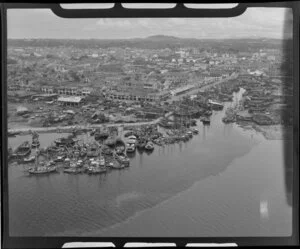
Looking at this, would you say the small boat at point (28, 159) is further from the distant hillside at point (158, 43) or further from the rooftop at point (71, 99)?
the distant hillside at point (158, 43)

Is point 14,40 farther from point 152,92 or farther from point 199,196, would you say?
point 199,196

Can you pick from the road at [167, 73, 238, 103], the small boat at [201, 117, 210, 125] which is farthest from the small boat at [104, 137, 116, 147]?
the small boat at [201, 117, 210, 125]

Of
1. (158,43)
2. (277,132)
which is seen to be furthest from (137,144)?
(277,132)

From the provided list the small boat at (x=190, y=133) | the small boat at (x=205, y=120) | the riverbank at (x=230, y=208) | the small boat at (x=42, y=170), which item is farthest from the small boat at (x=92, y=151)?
the small boat at (x=205, y=120)

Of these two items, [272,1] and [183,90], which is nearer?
[272,1]

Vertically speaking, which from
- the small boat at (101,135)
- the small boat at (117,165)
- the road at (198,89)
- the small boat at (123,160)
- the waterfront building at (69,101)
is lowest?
the small boat at (117,165)

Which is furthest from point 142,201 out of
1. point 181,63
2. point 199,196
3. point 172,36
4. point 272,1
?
point 272,1

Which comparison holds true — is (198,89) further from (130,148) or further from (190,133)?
(130,148)

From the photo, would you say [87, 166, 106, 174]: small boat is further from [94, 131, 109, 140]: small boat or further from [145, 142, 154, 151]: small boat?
[145, 142, 154, 151]: small boat
